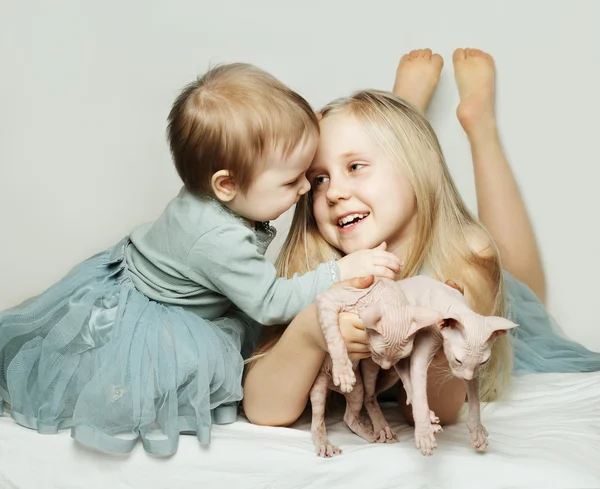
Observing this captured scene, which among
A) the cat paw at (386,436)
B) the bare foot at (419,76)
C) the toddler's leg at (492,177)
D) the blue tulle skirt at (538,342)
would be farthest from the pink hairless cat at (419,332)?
the bare foot at (419,76)

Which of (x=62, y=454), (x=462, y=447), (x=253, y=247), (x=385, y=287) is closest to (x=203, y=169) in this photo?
(x=253, y=247)

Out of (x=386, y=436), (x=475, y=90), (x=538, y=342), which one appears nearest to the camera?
(x=386, y=436)

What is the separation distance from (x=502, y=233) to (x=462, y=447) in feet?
2.72

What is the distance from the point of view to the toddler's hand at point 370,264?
154 cm

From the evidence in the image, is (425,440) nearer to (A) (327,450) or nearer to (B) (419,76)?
(A) (327,450)

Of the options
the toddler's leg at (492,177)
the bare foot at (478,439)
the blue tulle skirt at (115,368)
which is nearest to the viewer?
the bare foot at (478,439)

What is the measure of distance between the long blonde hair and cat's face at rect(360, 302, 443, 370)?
0.38 meters

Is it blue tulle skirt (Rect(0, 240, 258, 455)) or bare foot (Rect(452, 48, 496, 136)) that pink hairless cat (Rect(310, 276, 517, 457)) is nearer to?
blue tulle skirt (Rect(0, 240, 258, 455))

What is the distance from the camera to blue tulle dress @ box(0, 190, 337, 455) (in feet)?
4.95

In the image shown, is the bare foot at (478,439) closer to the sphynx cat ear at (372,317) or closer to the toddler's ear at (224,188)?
the sphynx cat ear at (372,317)

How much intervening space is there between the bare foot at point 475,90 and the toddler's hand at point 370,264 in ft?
2.40

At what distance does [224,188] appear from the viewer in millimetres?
1598

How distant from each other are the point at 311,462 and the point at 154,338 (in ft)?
1.22

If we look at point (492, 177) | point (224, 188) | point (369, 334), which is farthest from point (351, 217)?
point (492, 177)
